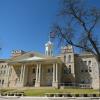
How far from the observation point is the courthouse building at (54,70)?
51.9 m

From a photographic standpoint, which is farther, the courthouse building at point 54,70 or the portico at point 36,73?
the courthouse building at point 54,70

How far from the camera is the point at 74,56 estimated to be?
55.8 metres

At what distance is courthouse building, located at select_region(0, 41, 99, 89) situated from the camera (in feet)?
170

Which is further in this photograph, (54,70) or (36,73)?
(36,73)

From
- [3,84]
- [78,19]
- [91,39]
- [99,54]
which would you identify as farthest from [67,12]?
[3,84]

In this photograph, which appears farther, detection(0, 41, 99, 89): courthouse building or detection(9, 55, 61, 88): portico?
detection(0, 41, 99, 89): courthouse building

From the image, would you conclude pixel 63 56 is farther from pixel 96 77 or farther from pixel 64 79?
pixel 96 77

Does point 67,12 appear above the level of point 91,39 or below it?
above

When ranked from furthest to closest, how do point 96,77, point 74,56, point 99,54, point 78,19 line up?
point 74,56 < point 96,77 < point 78,19 < point 99,54

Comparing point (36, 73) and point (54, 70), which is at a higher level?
point (54, 70)

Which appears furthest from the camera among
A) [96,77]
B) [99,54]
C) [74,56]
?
[74,56]

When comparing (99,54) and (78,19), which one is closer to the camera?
(99,54)

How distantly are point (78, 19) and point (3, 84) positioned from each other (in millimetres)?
41995

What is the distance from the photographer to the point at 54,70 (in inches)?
1993
